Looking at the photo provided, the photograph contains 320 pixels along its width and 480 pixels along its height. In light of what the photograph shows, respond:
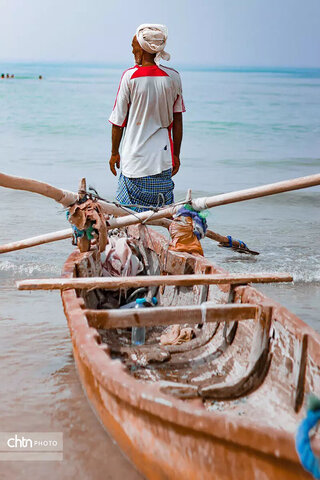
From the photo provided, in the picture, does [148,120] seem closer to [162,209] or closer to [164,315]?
[162,209]

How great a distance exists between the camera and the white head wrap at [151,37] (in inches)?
179

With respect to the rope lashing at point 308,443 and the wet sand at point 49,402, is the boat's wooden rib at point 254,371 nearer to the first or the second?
the wet sand at point 49,402

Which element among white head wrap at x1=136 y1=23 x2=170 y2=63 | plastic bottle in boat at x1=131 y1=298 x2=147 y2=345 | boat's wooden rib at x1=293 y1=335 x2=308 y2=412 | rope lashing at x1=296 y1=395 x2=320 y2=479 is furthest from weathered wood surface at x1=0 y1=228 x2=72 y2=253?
rope lashing at x1=296 y1=395 x2=320 y2=479

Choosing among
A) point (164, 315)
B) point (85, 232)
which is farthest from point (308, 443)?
point (85, 232)

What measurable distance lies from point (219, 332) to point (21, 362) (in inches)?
48.5

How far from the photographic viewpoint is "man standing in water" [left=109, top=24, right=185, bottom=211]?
15.3ft

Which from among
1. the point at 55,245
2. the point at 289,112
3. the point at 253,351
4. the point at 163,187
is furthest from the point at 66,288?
the point at 289,112

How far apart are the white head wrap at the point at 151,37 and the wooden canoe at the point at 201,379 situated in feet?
4.49

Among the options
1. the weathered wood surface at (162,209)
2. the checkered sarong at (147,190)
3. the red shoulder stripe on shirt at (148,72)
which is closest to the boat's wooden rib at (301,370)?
the weathered wood surface at (162,209)

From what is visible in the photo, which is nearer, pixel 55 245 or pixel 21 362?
pixel 21 362

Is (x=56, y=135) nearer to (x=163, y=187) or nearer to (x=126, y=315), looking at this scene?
(x=163, y=187)

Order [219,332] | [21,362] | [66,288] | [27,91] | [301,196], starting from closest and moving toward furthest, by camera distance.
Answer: [66,288] < [219,332] < [21,362] < [301,196] < [27,91]

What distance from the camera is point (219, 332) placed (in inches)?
145

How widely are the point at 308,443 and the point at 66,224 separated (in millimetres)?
7567
